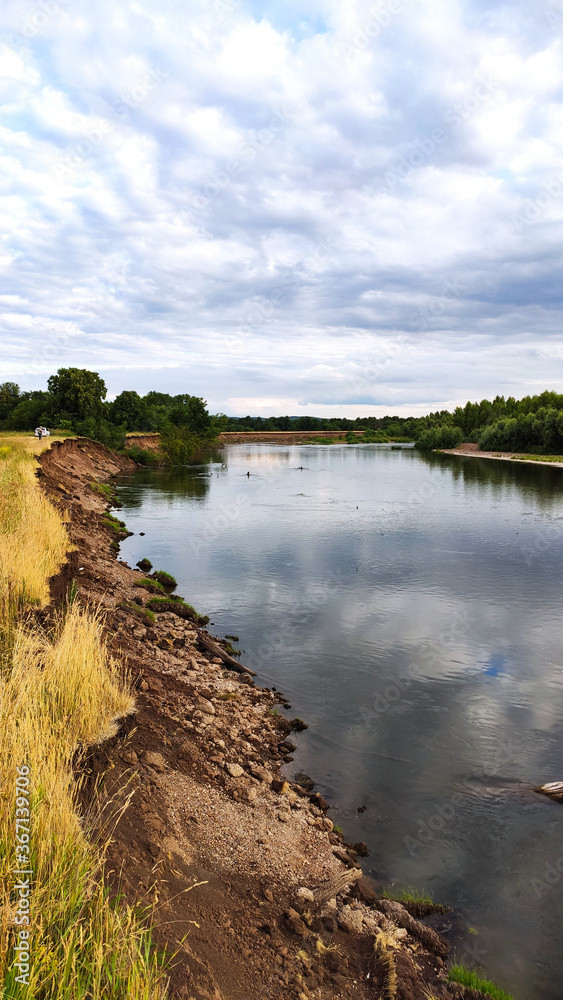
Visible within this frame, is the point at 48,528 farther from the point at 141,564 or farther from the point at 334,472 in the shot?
the point at 334,472

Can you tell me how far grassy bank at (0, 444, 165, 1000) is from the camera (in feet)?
10.3

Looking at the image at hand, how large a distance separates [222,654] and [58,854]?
9331 mm

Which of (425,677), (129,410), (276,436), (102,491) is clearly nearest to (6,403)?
(129,410)

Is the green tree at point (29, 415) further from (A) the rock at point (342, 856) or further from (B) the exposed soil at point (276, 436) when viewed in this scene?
(A) the rock at point (342, 856)

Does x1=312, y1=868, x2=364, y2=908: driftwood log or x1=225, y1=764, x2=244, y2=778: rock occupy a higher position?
x1=225, y1=764, x2=244, y2=778: rock

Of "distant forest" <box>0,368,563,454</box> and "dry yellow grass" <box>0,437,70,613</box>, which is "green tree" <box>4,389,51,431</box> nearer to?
"distant forest" <box>0,368,563,454</box>

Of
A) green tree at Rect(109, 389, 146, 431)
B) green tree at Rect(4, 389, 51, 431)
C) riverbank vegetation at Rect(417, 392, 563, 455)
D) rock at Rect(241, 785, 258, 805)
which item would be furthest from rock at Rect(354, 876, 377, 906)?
green tree at Rect(109, 389, 146, 431)

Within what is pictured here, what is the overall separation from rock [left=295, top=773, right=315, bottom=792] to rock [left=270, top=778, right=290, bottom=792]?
506 millimetres

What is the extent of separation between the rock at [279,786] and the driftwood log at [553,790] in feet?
13.3

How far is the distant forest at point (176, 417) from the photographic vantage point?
75.0 metres

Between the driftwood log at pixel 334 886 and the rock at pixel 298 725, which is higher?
the driftwood log at pixel 334 886

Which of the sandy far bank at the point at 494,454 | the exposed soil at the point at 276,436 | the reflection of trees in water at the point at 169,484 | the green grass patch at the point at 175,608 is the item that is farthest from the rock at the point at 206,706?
the exposed soil at the point at 276,436

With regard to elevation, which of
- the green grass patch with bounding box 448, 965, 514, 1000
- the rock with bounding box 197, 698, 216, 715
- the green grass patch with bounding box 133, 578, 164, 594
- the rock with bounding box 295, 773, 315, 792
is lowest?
the green grass patch with bounding box 448, 965, 514, 1000

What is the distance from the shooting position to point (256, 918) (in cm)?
519
